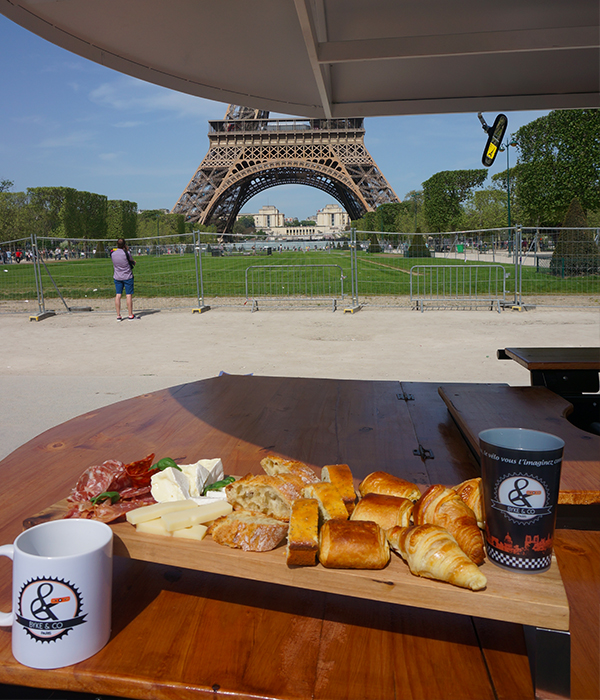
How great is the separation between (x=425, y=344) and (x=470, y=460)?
693cm

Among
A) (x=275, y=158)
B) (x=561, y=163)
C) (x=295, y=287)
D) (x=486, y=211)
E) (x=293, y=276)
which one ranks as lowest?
(x=295, y=287)

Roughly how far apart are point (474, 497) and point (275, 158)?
45617mm

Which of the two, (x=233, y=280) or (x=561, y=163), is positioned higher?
(x=561, y=163)

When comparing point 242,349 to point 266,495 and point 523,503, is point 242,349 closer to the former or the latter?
point 266,495

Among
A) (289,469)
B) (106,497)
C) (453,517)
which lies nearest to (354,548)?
(453,517)

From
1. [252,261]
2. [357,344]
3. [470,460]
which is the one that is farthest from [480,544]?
[252,261]

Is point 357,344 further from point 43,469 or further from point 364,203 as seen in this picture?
point 364,203

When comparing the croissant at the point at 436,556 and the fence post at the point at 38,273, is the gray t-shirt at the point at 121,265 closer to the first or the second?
the fence post at the point at 38,273

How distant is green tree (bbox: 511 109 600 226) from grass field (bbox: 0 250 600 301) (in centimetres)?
990

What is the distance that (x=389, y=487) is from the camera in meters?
1.15

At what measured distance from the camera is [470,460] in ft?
5.47

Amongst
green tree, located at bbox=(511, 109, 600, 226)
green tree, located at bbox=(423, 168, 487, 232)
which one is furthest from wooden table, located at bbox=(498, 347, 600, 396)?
green tree, located at bbox=(423, 168, 487, 232)

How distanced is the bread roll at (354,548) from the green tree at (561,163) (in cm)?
2959

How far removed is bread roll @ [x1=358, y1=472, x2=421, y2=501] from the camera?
3.71 ft
